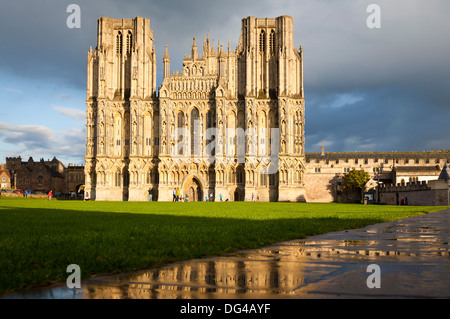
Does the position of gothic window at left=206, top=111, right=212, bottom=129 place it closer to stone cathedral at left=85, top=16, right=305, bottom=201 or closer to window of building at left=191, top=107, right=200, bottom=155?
stone cathedral at left=85, top=16, right=305, bottom=201

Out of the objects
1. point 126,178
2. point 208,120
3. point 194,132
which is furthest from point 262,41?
point 126,178

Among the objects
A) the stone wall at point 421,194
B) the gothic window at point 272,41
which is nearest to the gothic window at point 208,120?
the gothic window at point 272,41

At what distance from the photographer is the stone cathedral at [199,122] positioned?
62969mm

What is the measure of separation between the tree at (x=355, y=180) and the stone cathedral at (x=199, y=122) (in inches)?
442

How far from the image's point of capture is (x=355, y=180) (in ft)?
227

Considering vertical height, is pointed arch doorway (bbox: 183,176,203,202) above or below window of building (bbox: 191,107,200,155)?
below

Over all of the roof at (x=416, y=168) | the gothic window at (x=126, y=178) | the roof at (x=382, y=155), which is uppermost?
the roof at (x=382, y=155)

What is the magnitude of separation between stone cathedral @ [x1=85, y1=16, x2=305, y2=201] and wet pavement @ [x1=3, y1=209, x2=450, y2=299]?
5496 centimetres

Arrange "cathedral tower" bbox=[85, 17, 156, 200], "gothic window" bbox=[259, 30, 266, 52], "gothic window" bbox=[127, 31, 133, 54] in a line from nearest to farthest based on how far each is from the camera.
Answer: "cathedral tower" bbox=[85, 17, 156, 200], "gothic window" bbox=[259, 30, 266, 52], "gothic window" bbox=[127, 31, 133, 54]

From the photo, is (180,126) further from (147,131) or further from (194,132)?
(147,131)

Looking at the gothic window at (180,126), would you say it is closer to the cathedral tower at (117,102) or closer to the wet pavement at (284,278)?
the cathedral tower at (117,102)

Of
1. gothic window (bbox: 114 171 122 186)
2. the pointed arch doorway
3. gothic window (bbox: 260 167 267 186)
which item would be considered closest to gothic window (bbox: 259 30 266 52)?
gothic window (bbox: 260 167 267 186)

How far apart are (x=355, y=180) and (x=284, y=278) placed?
221ft

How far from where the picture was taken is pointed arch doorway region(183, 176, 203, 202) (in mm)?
64375
